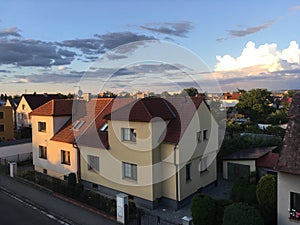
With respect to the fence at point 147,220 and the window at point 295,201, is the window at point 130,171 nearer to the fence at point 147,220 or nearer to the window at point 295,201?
the fence at point 147,220

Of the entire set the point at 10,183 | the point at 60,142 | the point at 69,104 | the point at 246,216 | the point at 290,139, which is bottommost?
the point at 10,183

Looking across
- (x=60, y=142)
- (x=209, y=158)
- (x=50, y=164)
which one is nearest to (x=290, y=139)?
(x=209, y=158)

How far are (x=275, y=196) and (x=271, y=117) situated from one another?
3777 cm

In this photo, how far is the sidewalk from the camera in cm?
1355

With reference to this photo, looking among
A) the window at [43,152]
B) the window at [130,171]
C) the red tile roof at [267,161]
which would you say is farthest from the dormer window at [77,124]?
the red tile roof at [267,161]

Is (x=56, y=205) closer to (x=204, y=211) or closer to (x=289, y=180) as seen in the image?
(x=204, y=211)

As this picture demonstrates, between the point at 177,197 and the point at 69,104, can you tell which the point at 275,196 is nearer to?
the point at 177,197

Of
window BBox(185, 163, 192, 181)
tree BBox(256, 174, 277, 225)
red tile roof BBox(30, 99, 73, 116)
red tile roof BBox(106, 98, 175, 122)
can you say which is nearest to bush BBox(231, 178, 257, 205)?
tree BBox(256, 174, 277, 225)

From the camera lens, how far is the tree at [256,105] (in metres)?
51.1

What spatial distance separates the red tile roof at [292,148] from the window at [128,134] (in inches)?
316

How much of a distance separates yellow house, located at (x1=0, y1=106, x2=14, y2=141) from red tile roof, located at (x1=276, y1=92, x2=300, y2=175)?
125 ft

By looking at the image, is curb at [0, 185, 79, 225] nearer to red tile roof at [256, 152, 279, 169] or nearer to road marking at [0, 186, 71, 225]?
road marking at [0, 186, 71, 225]

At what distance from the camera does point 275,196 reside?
38.3 feet

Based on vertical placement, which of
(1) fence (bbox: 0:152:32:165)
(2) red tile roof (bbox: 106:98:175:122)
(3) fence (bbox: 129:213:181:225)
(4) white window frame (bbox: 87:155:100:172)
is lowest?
(3) fence (bbox: 129:213:181:225)
